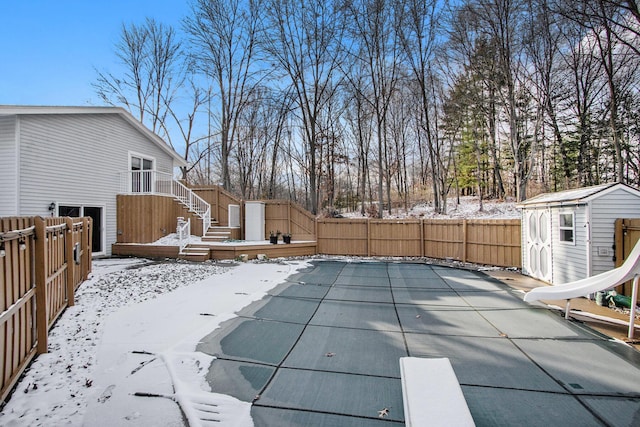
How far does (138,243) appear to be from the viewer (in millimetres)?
10906

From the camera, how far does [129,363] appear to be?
2.92m

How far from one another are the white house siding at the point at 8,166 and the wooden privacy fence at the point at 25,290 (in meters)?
6.44

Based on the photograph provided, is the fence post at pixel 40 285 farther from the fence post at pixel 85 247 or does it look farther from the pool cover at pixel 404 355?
the fence post at pixel 85 247

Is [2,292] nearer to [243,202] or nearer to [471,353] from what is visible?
[471,353]

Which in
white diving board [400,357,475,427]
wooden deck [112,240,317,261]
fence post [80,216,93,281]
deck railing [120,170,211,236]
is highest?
deck railing [120,170,211,236]

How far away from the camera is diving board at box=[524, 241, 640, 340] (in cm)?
365

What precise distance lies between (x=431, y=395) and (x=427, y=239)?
29.6 ft

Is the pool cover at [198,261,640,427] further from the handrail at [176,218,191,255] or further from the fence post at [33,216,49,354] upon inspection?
the handrail at [176,218,191,255]

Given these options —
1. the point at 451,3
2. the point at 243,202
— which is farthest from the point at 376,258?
the point at 451,3

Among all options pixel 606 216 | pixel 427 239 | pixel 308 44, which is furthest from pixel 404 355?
pixel 308 44

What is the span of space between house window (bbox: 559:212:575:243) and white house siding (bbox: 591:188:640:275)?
16.4 inches

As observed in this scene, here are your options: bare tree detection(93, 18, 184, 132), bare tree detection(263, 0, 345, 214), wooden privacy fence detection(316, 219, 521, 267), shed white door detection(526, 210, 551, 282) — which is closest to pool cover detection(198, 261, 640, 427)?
shed white door detection(526, 210, 551, 282)

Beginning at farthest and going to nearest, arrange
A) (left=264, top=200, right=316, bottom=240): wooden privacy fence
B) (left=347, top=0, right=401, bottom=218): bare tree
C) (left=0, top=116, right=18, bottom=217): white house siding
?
(left=347, top=0, right=401, bottom=218): bare tree < (left=264, top=200, right=316, bottom=240): wooden privacy fence < (left=0, top=116, right=18, bottom=217): white house siding

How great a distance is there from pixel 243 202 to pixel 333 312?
956cm
